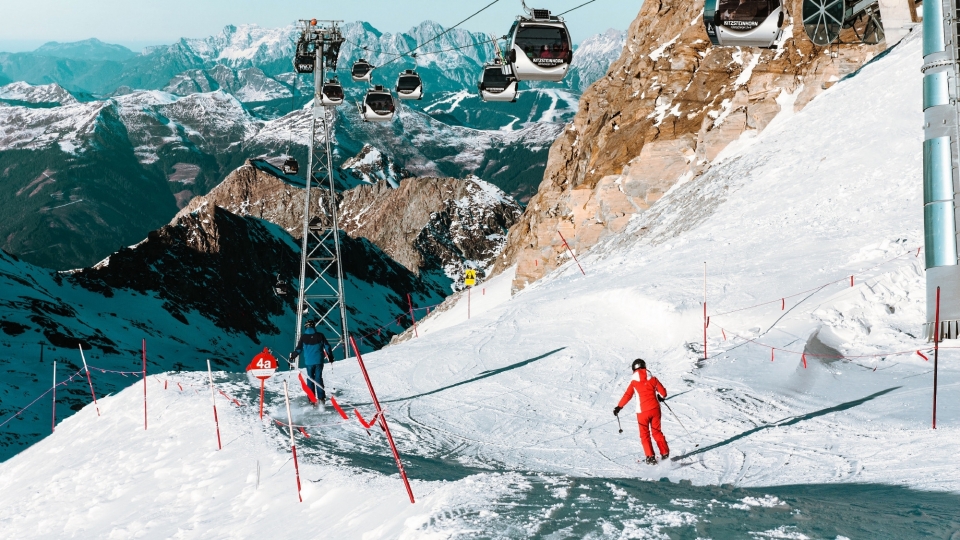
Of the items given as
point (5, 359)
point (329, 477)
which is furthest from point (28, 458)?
point (5, 359)

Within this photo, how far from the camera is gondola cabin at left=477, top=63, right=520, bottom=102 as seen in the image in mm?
21859

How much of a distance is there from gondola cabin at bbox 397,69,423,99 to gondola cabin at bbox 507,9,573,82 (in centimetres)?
780

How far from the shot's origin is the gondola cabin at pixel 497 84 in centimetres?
2186

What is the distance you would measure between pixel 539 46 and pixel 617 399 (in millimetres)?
7724

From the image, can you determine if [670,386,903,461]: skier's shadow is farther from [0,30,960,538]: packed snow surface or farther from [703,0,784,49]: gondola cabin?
[703,0,784,49]: gondola cabin

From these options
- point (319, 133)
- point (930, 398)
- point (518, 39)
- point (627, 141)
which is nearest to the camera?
point (930, 398)

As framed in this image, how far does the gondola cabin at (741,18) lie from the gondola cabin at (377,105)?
13258 mm

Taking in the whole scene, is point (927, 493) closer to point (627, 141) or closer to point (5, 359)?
point (627, 141)

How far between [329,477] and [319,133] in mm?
22405

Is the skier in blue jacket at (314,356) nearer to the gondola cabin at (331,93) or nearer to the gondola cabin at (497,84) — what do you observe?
the gondola cabin at (497,84)

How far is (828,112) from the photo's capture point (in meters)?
33.6

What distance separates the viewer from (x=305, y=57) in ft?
99.4

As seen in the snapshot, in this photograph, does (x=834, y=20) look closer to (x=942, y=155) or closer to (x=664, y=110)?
(x=942, y=155)

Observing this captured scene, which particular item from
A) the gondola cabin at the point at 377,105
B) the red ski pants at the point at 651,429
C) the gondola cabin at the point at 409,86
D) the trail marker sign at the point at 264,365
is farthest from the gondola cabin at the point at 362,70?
the red ski pants at the point at 651,429
